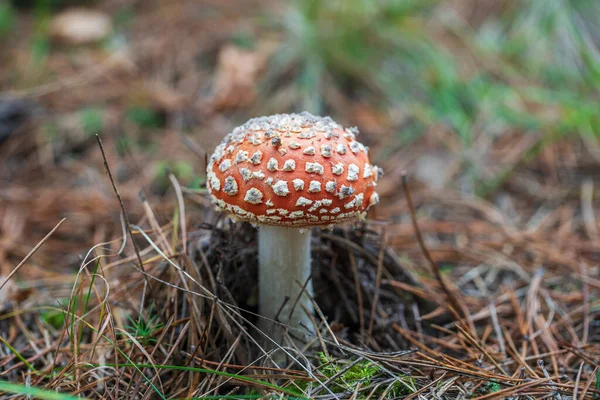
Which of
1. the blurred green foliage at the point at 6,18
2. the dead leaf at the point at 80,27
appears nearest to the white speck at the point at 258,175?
the dead leaf at the point at 80,27

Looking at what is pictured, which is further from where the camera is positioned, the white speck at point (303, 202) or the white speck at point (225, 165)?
the white speck at point (225, 165)

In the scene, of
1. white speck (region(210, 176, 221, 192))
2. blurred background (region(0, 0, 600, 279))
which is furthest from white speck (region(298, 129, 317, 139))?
blurred background (region(0, 0, 600, 279))

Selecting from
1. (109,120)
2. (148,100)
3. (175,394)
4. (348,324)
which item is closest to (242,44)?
(148,100)

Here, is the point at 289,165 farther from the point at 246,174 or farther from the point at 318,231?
the point at 318,231

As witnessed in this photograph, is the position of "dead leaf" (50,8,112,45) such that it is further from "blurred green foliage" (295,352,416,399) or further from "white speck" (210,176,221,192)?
"blurred green foliage" (295,352,416,399)

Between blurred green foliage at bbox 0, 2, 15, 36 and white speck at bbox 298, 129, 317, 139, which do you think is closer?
white speck at bbox 298, 129, 317, 139

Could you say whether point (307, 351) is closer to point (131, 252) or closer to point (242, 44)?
point (131, 252)

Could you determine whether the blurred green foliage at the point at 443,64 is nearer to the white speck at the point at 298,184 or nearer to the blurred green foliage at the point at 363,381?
the white speck at the point at 298,184

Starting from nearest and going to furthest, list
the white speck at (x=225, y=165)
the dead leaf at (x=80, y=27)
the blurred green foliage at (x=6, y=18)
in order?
the white speck at (x=225, y=165), the dead leaf at (x=80, y=27), the blurred green foliage at (x=6, y=18)
